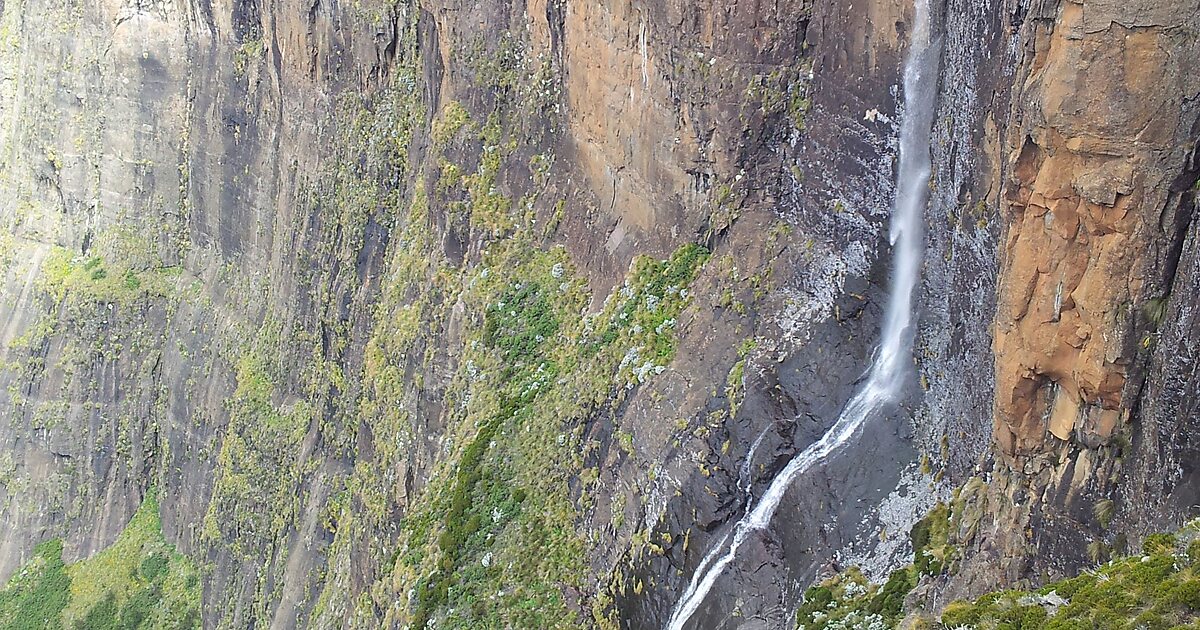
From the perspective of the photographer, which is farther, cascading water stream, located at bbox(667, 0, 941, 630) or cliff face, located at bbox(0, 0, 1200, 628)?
cascading water stream, located at bbox(667, 0, 941, 630)

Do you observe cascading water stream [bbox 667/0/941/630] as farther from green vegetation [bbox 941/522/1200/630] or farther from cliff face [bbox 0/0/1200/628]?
green vegetation [bbox 941/522/1200/630]

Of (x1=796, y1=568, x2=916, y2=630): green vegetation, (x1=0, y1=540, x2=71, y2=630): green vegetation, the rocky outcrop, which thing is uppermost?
the rocky outcrop

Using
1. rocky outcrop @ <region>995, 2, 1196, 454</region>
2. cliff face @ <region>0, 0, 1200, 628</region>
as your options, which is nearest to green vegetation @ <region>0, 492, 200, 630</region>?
cliff face @ <region>0, 0, 1200, 628</region>

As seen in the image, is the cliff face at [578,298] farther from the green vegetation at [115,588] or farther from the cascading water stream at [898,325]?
the green vegetation at [115,588]

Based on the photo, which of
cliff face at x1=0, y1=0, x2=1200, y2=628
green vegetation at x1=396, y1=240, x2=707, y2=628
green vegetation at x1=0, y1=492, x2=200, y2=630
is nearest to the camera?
cliff face at x1=0, y1=0, x2=1200, y2=628

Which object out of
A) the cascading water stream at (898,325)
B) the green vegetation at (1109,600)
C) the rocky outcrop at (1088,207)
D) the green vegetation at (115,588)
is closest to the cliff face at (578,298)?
the rocky outcrop at (1088,207)

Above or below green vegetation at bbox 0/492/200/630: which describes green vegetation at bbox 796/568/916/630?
above
